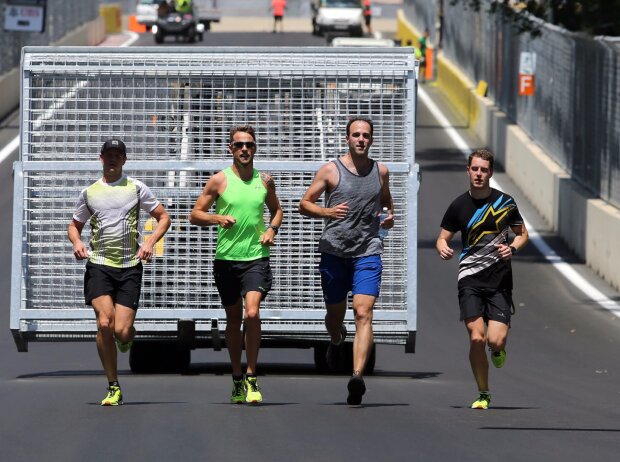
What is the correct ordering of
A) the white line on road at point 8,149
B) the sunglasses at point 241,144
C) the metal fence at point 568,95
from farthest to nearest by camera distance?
1. the white line on road at point 8,149
2. the metal fence at point 568,95
3. the sunglasses at point 241,144

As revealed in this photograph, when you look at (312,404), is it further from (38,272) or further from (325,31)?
(325,31)

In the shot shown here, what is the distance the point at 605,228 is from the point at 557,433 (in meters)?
12.1

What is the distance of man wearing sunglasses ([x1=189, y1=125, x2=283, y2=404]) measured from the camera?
490 inches

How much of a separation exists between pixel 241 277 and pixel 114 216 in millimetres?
992

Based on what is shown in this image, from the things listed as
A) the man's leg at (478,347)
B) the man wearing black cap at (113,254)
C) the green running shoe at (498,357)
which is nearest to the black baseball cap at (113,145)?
the man wearing black cap at (113,254)

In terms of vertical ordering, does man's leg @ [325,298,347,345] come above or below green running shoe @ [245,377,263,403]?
above

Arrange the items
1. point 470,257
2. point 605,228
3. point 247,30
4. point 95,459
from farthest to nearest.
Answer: point 247,30, point 605,228, point 470,257, point 95,459

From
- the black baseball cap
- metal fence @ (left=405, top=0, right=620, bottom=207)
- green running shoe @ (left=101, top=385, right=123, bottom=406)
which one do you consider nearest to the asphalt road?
green running shoe @ (left=101, top=385, right=123, bottom=406)

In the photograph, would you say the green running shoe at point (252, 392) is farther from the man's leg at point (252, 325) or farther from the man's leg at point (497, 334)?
the man's leg at point (497, 334)

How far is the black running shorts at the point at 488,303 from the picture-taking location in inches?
483

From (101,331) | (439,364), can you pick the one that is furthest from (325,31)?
(101,331)

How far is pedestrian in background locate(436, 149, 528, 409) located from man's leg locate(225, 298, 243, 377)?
5.08 feet

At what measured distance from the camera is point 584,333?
63.8 feet

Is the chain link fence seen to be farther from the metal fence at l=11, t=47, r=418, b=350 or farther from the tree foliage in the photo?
the metal fence at l=11, t=47, r=418, b=350
